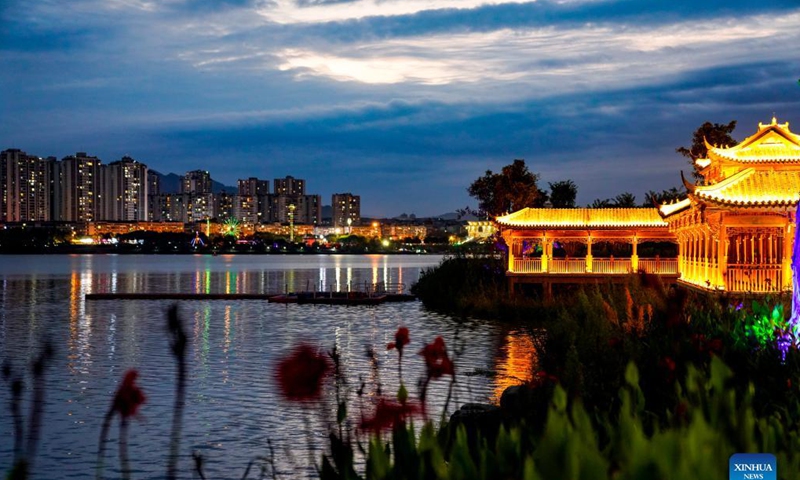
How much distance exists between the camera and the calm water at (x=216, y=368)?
1577 cm

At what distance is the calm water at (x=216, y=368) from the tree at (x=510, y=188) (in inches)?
563

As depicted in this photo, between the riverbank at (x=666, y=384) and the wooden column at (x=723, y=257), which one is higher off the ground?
the wooden column at (x=723, y=257)

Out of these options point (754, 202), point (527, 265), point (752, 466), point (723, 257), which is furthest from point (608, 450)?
point (527, 265)

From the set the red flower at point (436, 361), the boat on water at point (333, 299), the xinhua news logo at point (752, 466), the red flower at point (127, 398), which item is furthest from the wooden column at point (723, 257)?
the red flower at point (127, 398)

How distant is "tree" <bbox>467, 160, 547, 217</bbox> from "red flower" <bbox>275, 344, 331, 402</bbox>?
182ft

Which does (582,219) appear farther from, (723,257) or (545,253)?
(723,257)

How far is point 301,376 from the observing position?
5.04 metres

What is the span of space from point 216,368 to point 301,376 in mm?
22117

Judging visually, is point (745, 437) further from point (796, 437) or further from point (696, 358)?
point (696, 358)

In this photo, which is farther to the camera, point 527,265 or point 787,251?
point 527,265

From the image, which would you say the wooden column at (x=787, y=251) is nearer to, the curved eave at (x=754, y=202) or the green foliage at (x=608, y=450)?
the curved eave at (x=754, y=202)

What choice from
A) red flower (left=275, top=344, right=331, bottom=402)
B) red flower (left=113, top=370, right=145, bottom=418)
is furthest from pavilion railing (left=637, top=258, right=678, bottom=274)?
red flower (left=113, top=370, right=145, bottom=418)

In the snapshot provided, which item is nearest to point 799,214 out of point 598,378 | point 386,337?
point 598,378

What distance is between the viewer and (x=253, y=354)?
30.2m
